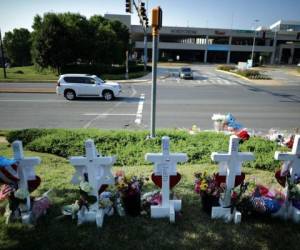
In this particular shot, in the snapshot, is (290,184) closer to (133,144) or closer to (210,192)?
(210,192)

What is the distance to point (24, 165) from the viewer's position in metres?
3.83

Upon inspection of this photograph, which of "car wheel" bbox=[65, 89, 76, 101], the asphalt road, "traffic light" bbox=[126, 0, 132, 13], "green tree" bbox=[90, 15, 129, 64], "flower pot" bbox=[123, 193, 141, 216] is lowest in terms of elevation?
the asphalt road

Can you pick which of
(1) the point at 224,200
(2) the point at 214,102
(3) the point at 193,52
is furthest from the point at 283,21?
(1) the point at 224,200

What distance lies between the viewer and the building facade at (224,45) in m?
75.1

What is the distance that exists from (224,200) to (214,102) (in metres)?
15.1

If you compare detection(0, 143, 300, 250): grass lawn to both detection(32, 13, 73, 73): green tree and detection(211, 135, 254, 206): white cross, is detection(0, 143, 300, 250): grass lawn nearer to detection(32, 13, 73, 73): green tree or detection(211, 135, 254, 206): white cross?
detection(211, 135, 254, 206): white cross

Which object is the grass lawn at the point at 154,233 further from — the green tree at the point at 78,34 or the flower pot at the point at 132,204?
the green tree at the point at 78,34

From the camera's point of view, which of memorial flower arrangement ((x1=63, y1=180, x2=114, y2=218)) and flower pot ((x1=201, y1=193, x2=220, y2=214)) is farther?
flower pot ((x1=201, y1=193, x2=220, y2=214))

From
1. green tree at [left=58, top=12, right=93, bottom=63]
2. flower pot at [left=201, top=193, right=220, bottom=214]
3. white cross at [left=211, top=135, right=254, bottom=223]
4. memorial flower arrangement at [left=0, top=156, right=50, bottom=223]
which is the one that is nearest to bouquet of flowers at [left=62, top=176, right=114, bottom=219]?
memorial flower arrangement at [left=0, top=156, right=50, bottom=223]

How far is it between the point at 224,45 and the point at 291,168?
7932 cm

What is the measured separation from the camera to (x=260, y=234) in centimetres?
372

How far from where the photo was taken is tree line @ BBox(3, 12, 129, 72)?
107 ft

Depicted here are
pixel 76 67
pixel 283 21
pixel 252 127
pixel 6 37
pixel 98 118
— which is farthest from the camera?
pixel 283 21

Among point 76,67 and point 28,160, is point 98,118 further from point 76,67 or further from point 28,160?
point 76,67
